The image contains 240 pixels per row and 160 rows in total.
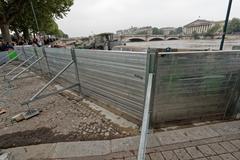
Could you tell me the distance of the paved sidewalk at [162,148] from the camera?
2.15 meters

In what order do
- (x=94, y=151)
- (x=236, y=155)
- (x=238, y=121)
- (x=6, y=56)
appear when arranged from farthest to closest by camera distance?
(x=6, y=56)
(x=238, y=121)
(x=94, y=151)
(x=236, y=155)

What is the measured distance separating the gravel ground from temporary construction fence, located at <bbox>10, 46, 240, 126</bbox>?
0.58 m

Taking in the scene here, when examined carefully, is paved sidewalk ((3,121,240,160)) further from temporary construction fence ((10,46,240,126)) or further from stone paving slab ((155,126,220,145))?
temporary construction fence ((10,46,240,126))

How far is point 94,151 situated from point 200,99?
208 centimetres

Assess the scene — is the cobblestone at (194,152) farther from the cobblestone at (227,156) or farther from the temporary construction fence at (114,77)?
the temporary construction fence at (114,77)

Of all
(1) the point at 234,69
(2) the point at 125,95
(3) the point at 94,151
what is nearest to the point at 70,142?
(3) the point at 94,151

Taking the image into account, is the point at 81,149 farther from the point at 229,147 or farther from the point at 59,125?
the point at 229,147

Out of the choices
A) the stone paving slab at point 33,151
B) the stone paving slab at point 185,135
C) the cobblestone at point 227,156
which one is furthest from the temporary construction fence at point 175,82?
the stone paving slab at point 33,151

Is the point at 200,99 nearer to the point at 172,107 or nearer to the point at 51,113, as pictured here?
the point at 172,107

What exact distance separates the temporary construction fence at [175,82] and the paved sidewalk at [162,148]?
384 mm

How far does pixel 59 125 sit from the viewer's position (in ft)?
10.0

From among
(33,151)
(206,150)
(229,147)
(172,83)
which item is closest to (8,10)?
(33,151)

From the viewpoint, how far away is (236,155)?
2.12 m

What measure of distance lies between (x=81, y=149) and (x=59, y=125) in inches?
37.5
